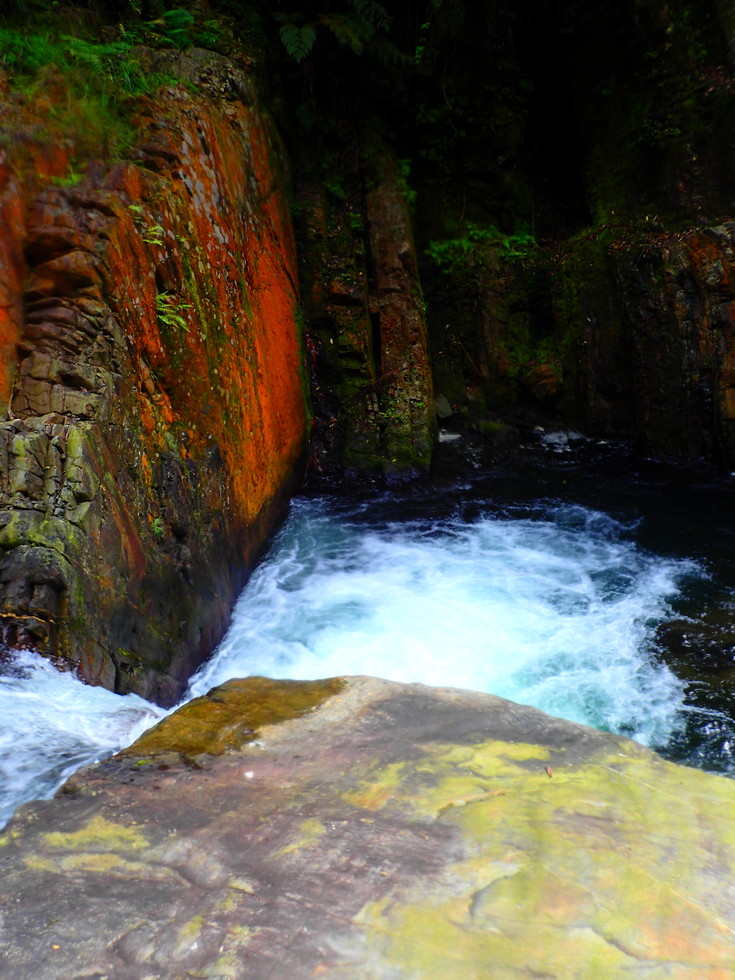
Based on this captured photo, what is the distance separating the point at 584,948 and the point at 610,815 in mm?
548

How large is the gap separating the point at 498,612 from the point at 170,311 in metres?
3.71

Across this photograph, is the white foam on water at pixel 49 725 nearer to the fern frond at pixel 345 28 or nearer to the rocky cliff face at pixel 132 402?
the rocky cliff face at pixel 132 402

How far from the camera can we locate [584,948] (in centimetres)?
115

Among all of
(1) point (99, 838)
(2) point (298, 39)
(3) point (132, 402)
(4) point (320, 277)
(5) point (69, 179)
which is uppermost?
(2) point (298, 39)

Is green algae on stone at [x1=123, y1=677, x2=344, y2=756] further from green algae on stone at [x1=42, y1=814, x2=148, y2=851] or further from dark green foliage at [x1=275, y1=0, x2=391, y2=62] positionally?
dark green foliage at [x1=275, y1=0, x2=391, y2=62]

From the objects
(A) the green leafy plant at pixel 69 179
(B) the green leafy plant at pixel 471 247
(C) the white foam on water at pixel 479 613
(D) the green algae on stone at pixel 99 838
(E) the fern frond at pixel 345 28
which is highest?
(E) the fern frond at pixel 345 28

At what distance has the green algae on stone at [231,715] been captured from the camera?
2172 mm

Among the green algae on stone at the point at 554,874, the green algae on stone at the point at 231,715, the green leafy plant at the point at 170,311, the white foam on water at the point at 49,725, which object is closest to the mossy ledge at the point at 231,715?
the green algae on stone at the point at 231,715

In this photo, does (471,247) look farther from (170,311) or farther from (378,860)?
(378,860)

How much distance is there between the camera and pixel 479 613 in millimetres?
5184

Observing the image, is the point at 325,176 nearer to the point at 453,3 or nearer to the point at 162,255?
the point at 453,3

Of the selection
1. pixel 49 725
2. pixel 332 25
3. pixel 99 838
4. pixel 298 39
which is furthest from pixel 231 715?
pixel 332 25

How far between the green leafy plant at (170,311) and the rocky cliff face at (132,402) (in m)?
0.02

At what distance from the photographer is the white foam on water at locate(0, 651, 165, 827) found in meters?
2.07
